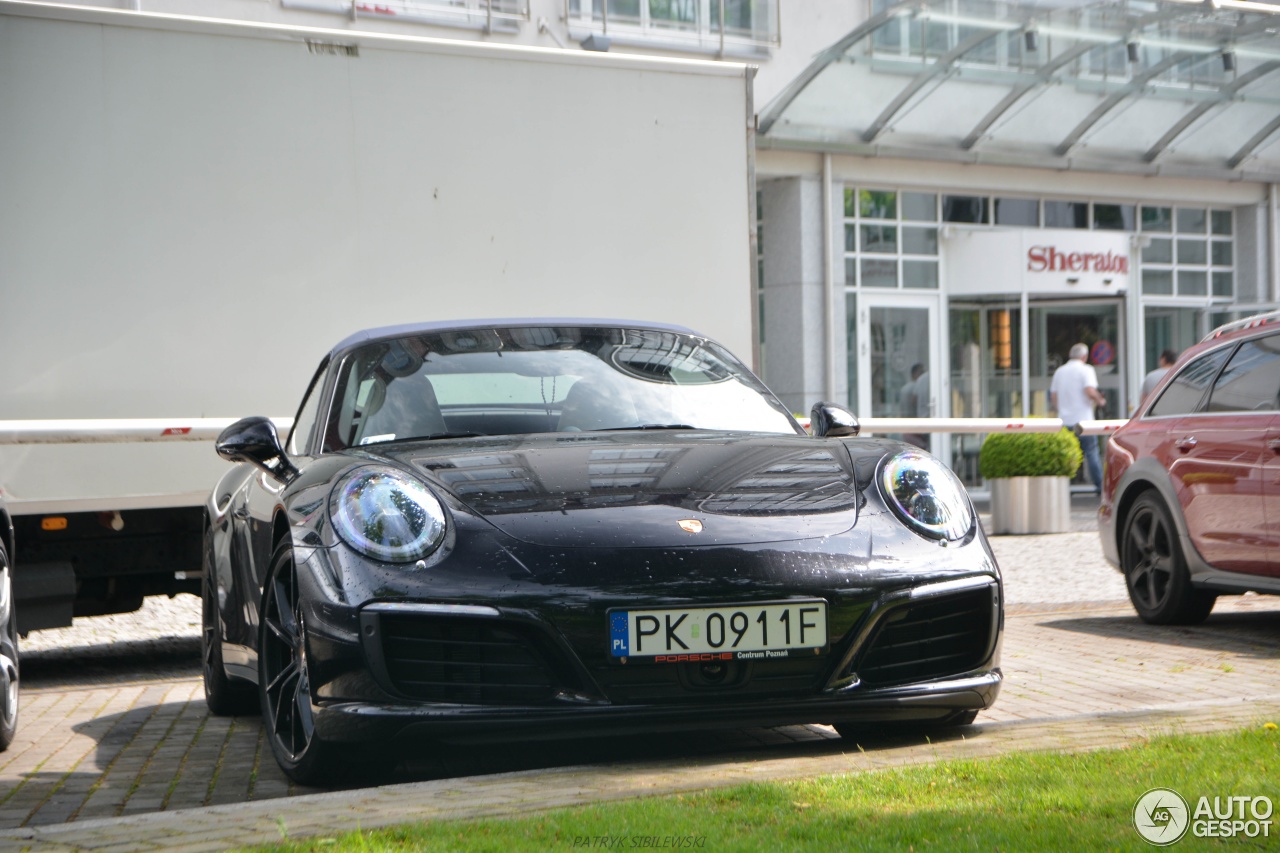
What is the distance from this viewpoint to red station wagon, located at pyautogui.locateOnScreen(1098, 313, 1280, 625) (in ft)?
24.1

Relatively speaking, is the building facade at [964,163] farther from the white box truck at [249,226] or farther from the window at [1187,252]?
the white box truck at [249,226]

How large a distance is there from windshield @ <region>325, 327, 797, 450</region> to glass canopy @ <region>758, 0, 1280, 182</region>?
41.7ft

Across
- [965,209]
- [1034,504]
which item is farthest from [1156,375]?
[965,209]

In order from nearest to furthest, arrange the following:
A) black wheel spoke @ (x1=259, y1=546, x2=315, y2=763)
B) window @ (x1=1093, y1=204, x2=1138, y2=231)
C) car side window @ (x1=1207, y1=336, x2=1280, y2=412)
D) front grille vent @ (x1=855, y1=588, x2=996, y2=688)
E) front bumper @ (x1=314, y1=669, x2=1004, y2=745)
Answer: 1. front bumper @ (x1=314, y1=669, x2=1004, y2=745)
2. front grille vent @ (x1=855, y1=588, x2=996, y2=688)
3. black wheel spoke @ (x1=259, y1=546, x2=315, y2=763)
4. car side window @ (x1=1207, y1=336, x2=1280, y2=412)
5. window @ (x1=1093, y1=204, x2=1138, y2=231)

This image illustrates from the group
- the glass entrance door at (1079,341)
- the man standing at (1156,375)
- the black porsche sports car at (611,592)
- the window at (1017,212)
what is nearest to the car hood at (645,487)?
the black porsche sports car at (611,592)

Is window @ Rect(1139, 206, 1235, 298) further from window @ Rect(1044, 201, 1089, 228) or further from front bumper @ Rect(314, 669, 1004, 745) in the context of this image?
front bumper @ Rect(314, 669, 1004, 745)

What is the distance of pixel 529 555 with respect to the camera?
4.16 m

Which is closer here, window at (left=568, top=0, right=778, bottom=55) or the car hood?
the car hood

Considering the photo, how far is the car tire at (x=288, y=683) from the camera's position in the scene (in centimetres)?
437

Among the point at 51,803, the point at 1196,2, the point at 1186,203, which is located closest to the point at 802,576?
the point at 51,803

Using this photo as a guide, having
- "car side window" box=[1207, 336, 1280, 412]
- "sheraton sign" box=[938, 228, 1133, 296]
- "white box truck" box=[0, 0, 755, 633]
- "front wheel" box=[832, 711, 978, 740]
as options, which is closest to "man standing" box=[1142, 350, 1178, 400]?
"sheraton sign" box=[938, 228, 1133, 296]

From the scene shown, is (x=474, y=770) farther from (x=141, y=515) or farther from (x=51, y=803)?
(x=141, y=515)

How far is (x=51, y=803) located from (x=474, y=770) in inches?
47.7

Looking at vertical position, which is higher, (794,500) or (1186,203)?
(1186,203)
